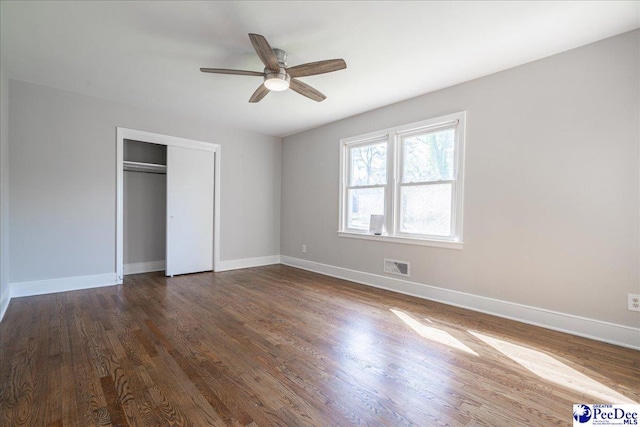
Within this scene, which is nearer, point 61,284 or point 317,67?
point 317,67

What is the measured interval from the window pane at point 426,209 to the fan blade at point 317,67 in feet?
6.55

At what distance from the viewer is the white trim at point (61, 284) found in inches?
140

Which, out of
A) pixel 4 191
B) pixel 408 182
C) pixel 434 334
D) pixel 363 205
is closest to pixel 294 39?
pixel 408 182

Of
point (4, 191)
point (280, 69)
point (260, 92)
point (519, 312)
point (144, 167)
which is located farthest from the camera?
point (144, 167)

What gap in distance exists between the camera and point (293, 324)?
2.85m

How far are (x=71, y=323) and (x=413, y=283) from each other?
3.85 meters

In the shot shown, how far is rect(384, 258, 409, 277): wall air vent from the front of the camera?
3963 millimetres

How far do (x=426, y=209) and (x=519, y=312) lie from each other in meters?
1.52

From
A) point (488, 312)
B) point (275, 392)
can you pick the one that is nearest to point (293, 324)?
point (275, 392)

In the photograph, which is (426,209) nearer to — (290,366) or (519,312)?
(519,312)

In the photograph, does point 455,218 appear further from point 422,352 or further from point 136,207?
point 136,207

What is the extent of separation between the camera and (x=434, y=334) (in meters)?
2.63
